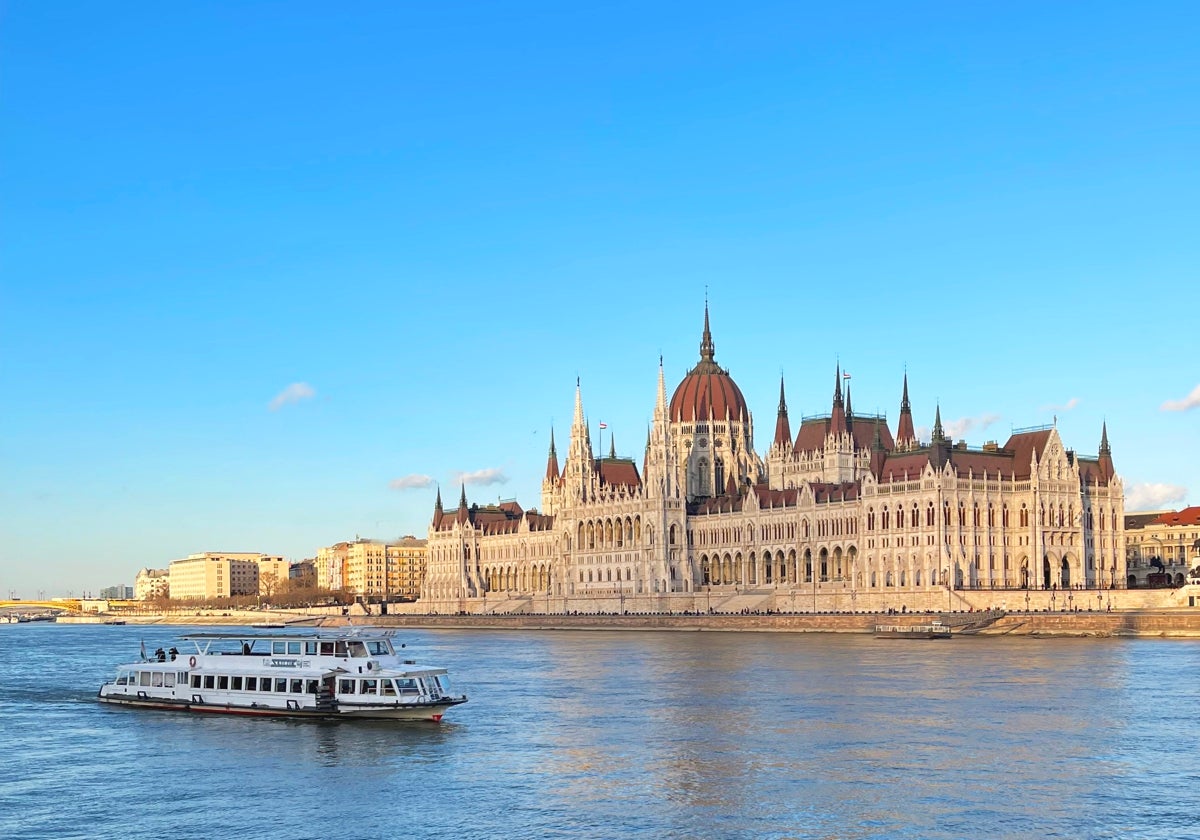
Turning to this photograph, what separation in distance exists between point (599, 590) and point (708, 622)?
1634 inches

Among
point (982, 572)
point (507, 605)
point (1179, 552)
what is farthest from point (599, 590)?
point (1179, 552)

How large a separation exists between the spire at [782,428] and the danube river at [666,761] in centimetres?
9954

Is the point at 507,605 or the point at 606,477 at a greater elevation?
the point at 606,477

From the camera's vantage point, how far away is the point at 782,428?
178 metres

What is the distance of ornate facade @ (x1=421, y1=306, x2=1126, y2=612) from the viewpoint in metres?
133

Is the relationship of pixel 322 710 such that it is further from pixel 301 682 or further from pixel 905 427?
pixel 905 427

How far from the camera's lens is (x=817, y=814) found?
37781 mm

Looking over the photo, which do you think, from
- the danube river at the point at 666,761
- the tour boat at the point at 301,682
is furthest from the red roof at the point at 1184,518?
the tour boat at the point at 301,682

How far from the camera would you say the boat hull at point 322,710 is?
56.5 meters

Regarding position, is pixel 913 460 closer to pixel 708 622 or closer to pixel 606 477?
pixel 708 622

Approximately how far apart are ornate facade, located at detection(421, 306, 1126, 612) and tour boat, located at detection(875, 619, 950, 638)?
13385 mm

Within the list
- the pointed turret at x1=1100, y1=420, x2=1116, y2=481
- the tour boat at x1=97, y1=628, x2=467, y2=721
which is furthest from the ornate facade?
the tour boat at x1=97, y1=628, x2=467, y2=721

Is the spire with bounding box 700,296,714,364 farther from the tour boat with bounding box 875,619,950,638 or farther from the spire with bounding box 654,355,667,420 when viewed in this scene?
the tour boat with bounding box 875,619,950,638

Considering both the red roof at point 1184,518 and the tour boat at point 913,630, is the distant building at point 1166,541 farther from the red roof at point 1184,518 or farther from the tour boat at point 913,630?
the tour boat at point 913,630
